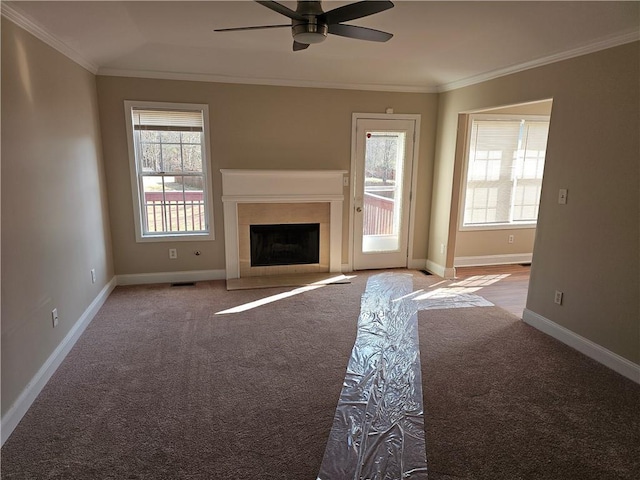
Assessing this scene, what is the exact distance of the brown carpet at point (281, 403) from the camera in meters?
2.03

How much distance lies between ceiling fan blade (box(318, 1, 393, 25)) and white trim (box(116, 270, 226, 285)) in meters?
3.38

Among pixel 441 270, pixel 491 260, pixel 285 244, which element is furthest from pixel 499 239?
pixel 285 244

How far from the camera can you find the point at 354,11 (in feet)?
7.25

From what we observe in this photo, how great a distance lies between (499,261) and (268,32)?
14.6 feet

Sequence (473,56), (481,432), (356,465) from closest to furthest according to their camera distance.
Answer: (356,465) → (481,432) → (473,56)

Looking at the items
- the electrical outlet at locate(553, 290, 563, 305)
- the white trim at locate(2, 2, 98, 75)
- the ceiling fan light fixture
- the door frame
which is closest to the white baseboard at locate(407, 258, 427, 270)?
the door frame

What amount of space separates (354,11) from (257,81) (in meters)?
2.59

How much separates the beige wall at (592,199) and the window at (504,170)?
1723 millimetres

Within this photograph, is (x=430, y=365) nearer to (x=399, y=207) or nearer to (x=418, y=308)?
(x=418, y=308)

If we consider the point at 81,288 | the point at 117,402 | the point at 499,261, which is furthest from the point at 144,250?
the point at 499,261

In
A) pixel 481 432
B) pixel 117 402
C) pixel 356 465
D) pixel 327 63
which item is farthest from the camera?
pixel 327 63

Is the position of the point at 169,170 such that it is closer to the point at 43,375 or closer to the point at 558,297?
the point at 43,375

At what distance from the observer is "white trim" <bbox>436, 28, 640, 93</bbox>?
2729 mm

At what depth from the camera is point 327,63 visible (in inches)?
169
